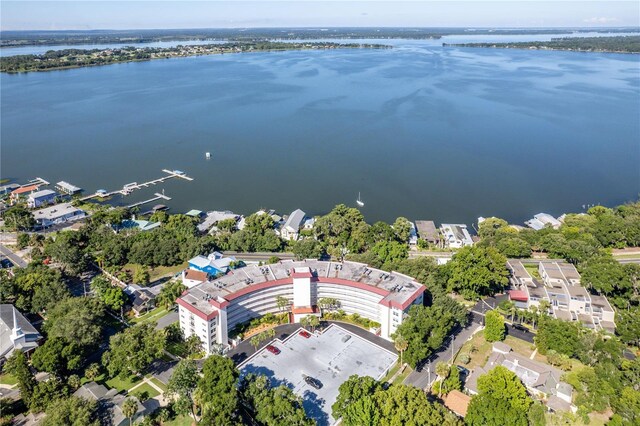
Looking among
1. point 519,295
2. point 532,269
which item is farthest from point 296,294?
point 532,269

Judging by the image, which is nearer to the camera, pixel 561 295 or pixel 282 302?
pixel 282 302

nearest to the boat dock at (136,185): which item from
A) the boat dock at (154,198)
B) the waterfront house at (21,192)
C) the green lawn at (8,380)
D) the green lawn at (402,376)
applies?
the boat dock at (154,198)

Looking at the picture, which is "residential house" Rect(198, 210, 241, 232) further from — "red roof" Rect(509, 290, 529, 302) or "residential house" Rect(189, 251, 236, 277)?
"red roof" Rect(509, 290, 529, 302)

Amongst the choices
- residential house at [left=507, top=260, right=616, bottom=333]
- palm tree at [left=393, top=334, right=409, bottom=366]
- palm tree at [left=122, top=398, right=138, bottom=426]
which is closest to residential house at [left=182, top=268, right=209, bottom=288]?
palm tree at [left=122, top=398, right=138, bottom=426]

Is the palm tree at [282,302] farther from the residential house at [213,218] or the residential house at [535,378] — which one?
the residential house at [213,218]

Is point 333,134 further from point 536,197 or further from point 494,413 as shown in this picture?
point 494,413

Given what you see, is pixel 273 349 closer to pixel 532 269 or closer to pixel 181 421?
pixel 181 421
